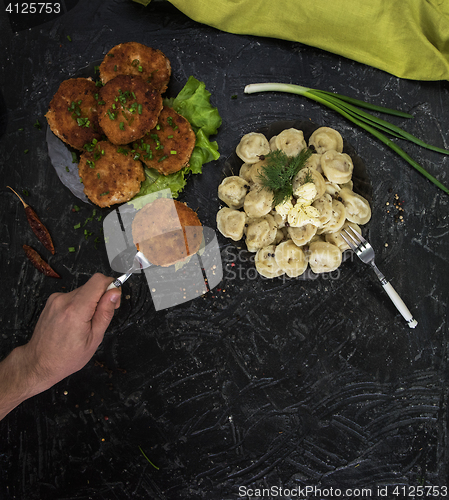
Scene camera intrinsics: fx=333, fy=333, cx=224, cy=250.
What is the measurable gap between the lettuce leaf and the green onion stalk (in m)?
0.41

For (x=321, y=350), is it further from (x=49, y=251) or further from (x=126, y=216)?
(x=49, y=251)

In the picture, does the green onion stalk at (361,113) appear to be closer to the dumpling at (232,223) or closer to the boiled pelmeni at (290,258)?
the dumpling at (232,223)

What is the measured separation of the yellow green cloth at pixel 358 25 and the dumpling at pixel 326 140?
2.43 ft

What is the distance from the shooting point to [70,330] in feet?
→ 8.42

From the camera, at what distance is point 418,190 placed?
119 inches

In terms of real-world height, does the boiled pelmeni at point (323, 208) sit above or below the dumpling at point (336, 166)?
below

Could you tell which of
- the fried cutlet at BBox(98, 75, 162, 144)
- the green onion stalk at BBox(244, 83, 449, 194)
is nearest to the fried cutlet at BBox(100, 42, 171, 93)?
the fried cutlet at BBox(98, 75, 162, 144)

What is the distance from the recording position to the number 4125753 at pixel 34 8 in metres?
3.09

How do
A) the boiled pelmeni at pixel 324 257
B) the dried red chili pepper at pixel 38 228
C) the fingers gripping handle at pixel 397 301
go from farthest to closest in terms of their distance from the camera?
the dried red chili pepper at pixel 38 228 < the fingers gripping handle at pixel 397 301 < the boiled pelmeni at pixel 324 257

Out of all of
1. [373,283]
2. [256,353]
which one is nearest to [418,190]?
[373,283]

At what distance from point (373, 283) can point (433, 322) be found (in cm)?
66

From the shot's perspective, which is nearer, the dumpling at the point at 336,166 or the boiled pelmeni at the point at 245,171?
the dumpling at the point at 336,166

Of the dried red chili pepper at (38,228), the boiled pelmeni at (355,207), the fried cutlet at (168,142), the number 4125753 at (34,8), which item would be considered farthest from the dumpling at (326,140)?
the number 4125753 at (34,8)

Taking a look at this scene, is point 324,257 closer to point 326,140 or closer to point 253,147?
point 326,140
